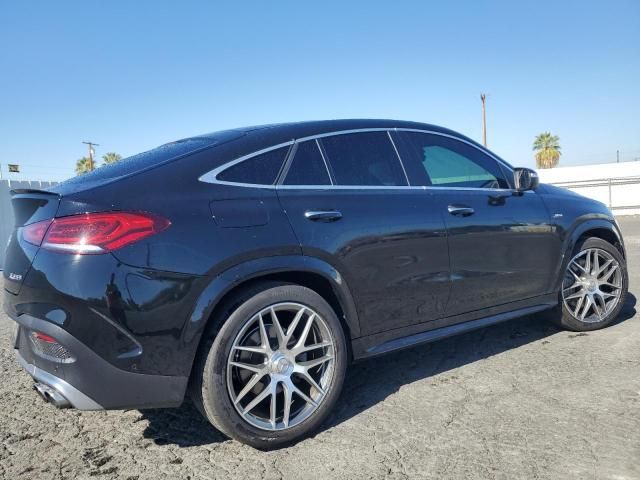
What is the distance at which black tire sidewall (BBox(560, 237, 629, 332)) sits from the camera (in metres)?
4.24

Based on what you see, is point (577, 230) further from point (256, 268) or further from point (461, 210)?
point (256, 268)

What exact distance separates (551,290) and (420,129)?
172 cm

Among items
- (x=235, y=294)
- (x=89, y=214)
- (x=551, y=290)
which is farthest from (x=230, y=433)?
(x=551, y=290)

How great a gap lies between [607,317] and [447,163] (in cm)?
213

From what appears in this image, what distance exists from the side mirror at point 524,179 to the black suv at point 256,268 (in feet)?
0.99

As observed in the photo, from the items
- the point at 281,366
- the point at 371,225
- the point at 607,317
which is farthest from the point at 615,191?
the point at 281,366

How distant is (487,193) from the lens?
12.3 feet

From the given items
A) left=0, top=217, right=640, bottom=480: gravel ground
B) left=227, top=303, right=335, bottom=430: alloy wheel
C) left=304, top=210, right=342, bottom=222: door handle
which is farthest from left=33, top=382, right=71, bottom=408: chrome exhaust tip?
left=304, top=210, right=342, bottom=222: door handle

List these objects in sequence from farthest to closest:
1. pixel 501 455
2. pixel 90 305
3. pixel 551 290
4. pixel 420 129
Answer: pixel 551 290, pixel 420 129, pixel 501 455, pixel 90 305

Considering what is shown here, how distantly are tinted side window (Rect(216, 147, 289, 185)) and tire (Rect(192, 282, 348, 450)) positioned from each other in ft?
1.90

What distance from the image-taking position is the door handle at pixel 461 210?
11.2 feet

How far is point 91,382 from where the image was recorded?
2.20m

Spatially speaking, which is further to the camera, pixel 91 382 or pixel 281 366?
pixel 281 366

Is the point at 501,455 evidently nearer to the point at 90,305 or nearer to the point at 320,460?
the point at 320,460
